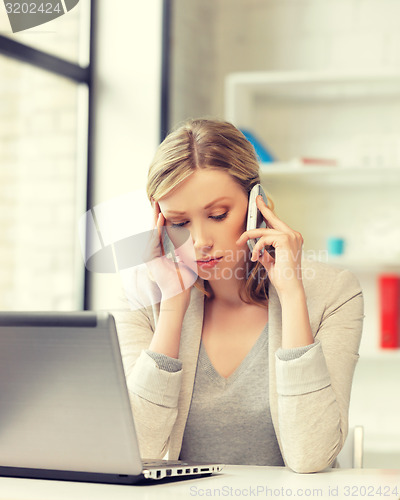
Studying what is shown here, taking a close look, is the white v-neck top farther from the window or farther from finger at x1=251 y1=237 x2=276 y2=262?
the window

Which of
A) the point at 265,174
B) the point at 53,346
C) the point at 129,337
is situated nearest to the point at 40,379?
the point at 53,346

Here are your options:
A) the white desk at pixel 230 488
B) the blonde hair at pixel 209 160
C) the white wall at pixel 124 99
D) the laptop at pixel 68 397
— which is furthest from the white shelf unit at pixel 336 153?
the laptop at pixel 68 397

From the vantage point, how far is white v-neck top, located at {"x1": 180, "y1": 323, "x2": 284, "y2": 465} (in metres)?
1.33

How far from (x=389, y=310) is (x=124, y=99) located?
4.28 ft

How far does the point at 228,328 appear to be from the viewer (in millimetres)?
1438

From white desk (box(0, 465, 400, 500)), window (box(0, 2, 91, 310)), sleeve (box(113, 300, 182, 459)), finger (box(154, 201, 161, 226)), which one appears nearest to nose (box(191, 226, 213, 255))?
finger (box(154, 201, 161, 226))

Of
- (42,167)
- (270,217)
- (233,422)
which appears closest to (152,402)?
(233,422)

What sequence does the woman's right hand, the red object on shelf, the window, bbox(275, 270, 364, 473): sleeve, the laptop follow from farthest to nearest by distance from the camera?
1. the red object on shelf
2. the window
3. the woman's right hand
4. bbox(275, 270, 364, 473): sleeve
5. the laptop

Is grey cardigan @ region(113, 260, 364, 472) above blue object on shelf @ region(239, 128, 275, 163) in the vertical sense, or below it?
below

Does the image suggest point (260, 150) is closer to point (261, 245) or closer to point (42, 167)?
point (42, 167)

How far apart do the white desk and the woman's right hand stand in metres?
0.37

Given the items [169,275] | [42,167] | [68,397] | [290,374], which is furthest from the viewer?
[42,167]

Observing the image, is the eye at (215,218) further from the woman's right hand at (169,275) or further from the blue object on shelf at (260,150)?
the blue object on shelf at (260,150)

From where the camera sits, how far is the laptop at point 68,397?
87cm
